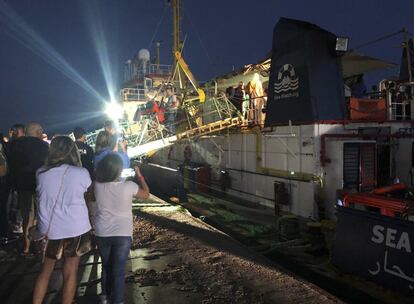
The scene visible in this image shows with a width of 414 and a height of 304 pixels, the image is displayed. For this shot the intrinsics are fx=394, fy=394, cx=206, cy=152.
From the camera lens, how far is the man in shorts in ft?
17.6

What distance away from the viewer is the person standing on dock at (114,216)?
11.8 feet

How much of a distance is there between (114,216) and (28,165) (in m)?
2.42

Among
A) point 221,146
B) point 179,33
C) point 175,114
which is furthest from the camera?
point 179,33

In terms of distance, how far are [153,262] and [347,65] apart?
1129cm

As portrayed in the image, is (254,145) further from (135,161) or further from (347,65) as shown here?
(135,161)

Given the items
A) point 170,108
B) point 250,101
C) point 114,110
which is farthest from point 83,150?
point 114,110

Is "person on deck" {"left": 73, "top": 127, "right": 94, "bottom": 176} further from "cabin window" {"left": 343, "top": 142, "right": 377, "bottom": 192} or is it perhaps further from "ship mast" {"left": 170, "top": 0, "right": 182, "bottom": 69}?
"ship mast" {"left": 170, "top": 0, "right": 182, "bottom": 69}

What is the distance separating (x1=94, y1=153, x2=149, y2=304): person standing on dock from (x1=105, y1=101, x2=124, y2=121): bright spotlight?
65.9 feet

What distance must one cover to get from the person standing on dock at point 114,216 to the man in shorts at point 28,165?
2198 mm

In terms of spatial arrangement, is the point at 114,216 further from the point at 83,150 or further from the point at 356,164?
the point at 356,164

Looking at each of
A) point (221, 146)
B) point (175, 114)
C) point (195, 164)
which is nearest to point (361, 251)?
point (221, 146)

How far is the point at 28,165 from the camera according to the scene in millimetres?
5375

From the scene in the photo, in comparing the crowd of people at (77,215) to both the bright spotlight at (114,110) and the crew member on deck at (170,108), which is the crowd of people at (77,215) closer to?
the crew member on deck at (170,108)

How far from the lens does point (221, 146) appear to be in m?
13.7
